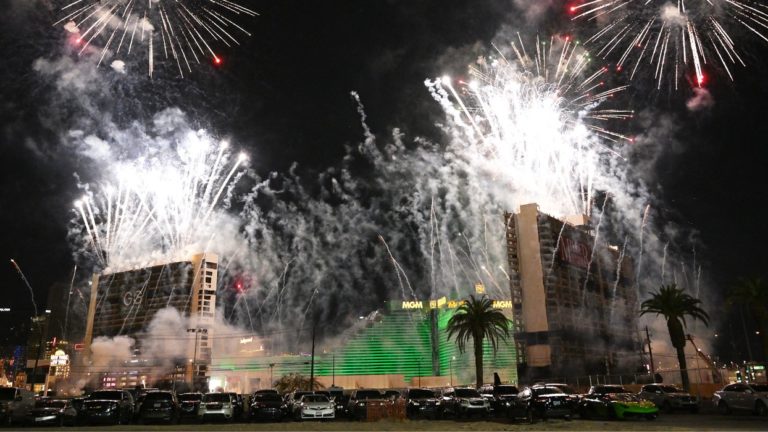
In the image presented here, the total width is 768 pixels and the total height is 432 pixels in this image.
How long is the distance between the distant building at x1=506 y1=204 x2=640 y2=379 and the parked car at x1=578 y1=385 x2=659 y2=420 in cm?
5310

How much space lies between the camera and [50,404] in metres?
25.9

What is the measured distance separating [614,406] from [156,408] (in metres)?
19.0

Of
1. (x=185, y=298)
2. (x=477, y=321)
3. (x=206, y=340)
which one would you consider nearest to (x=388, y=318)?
(x=206, y=340)

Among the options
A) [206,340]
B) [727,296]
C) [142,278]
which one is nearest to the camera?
[727,296]

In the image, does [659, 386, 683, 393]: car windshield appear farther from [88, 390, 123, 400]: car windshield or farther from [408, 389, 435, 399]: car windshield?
[88, 390, 123, 400]: car windshield

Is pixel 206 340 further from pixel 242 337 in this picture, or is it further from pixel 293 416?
pixel 293 416

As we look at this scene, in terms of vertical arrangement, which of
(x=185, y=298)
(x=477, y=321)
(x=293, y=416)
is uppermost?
(x=185, y=298)

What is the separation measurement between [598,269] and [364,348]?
1673 inches

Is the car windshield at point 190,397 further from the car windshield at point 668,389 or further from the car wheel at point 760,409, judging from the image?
the car wheel at point 760,409

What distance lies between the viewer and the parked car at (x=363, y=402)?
1044 inches

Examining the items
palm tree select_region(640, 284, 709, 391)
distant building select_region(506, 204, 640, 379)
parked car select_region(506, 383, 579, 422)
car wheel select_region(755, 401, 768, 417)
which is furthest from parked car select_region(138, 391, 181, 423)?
distant building select_region(506, 204, 640, 379)

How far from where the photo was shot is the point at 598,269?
10256cm

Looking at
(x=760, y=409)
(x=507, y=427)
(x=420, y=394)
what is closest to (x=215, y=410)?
(x=420, y=394)

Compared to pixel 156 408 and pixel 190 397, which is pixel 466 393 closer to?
pixel 190 397
